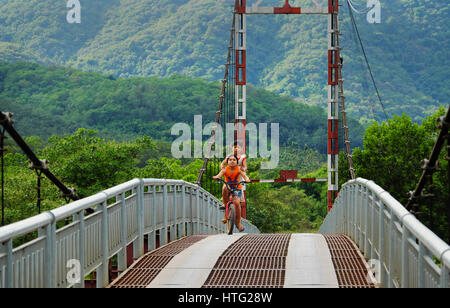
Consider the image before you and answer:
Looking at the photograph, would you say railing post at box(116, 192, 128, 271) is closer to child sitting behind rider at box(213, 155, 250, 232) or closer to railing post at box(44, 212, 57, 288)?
railing post at box(44, 212, 57, 288)

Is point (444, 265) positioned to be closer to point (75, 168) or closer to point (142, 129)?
point (75, 168)

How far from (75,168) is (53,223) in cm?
3684

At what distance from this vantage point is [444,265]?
10.3ft

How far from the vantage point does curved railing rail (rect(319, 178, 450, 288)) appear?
11.5 ft

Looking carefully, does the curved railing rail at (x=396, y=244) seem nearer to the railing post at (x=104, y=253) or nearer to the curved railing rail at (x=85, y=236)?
the curved railing rail at (x=85, y=236)

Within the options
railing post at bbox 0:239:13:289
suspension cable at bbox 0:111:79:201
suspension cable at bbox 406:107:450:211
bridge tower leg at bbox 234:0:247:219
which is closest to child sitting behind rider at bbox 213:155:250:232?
suspension cable at bbox 0:111:79:201

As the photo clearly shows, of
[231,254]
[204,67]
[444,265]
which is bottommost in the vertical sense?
[231,254]

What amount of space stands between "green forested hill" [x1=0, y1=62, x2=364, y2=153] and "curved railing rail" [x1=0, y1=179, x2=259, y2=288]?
8775cm

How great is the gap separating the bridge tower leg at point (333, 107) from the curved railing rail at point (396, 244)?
25.8 metres

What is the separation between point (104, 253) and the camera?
616 cm

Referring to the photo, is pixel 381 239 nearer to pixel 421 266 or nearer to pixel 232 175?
pixel 421 266

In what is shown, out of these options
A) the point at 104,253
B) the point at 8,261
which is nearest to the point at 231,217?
the point at 104,253
